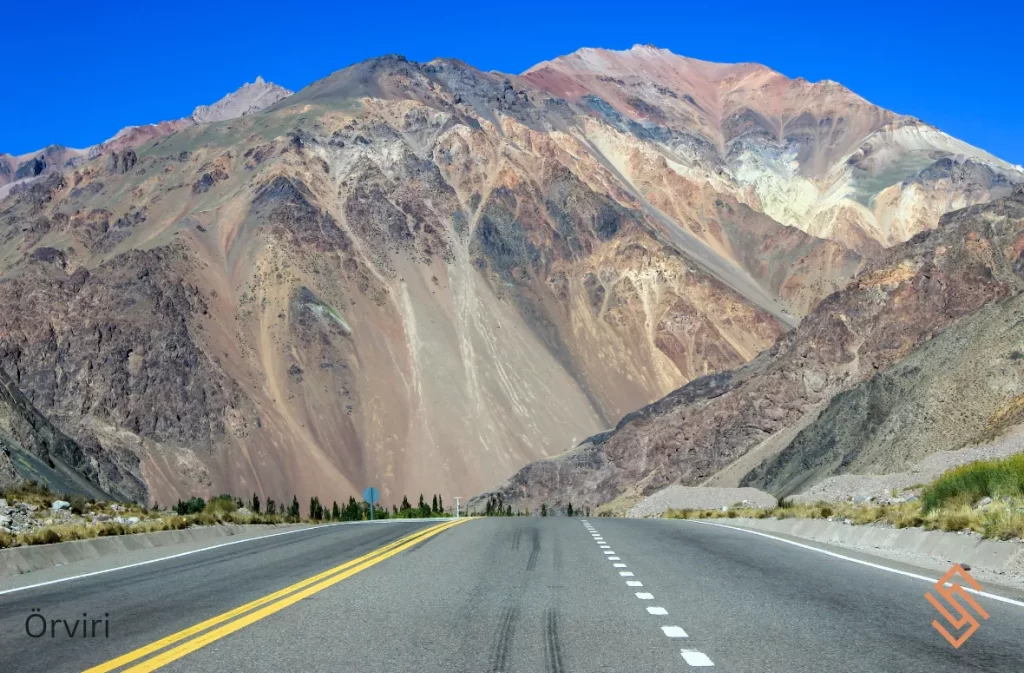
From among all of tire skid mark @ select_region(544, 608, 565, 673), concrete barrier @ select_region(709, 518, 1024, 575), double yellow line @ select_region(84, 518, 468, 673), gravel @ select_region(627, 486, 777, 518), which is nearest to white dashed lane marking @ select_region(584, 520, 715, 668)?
tire skid mark @ select_region(544, 608, 565, 673)

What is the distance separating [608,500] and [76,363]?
69860 mm

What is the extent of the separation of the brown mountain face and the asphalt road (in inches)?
1324

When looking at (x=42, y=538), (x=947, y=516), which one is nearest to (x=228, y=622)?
(x=42, y=538)

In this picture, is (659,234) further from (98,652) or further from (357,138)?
(98,652)

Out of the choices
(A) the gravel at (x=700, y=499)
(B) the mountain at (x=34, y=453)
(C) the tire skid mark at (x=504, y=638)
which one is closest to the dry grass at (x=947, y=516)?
(C) the tire skid mark at (x=504, y=638)

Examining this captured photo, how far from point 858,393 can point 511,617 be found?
5766cm

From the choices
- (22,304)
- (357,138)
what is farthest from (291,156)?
(22,304)

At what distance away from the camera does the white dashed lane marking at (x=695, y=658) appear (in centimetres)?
819

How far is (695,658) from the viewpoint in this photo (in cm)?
840

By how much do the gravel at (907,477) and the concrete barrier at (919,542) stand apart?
10.4 metres

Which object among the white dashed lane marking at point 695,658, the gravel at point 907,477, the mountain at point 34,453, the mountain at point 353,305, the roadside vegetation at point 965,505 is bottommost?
the white dashed lane marking at point 695,658

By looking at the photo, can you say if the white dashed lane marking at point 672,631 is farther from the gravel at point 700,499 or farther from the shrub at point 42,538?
the gravel at point 700,499

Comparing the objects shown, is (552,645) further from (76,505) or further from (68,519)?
(76,505)

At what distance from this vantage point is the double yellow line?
8.18m
